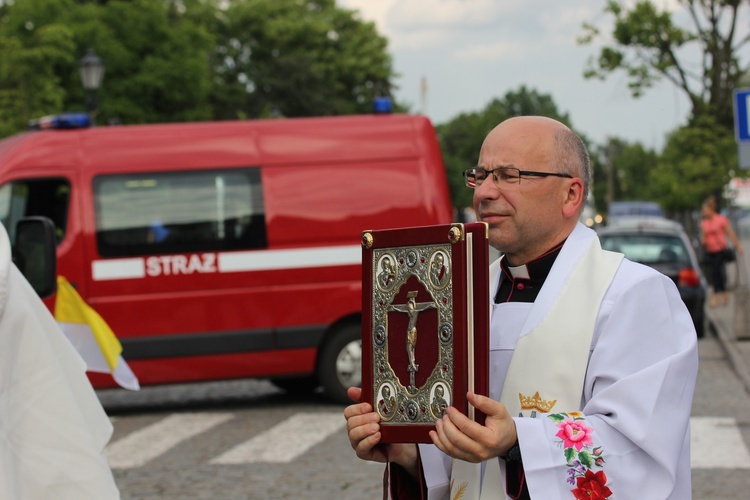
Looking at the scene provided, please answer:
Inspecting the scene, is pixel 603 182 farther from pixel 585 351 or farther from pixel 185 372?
pixel 585 351

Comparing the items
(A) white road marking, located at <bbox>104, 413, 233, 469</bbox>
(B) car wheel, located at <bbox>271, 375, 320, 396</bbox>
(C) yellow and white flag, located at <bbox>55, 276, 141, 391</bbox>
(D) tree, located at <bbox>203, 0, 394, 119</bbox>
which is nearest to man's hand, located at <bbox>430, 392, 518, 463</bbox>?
(C) yellow and white flag, located at <bbox>55, 276, 141, 391</bbox>

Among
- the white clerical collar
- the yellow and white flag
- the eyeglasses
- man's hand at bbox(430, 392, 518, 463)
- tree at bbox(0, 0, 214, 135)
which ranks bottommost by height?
the yellow and white flag

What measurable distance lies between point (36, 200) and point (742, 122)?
6.65 meters

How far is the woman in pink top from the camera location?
20688 millimetres

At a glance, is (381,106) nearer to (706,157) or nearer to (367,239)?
(367,239)

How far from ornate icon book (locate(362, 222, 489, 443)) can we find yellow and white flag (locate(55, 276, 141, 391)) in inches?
240

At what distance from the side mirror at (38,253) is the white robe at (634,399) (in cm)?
263

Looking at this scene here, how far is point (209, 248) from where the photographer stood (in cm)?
1142

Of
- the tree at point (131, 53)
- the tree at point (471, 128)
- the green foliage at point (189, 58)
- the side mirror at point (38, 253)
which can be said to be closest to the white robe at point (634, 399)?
the side mirror at point (38, 253)

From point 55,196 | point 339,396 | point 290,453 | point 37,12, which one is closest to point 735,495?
point 290,453

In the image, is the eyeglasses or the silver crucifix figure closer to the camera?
the silver crucifix figure

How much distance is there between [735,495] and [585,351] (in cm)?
512

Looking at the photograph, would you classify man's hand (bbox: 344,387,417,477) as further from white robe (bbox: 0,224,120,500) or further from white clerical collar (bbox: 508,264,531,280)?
white robe (bbox: 0,224,120,500)

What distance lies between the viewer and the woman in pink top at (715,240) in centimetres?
2069
